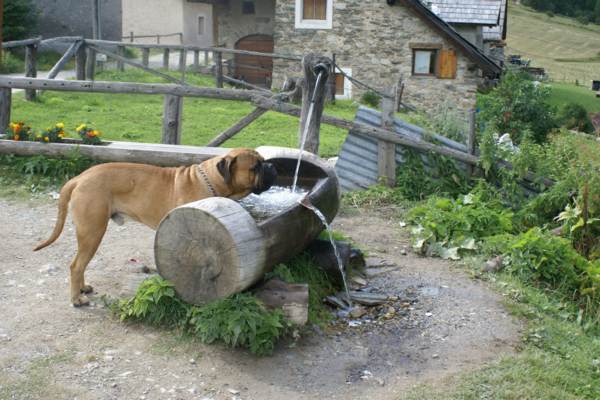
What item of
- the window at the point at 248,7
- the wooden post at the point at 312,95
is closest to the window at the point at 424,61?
the window at the point at 248,7

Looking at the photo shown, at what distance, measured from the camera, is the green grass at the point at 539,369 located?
5559 millimetres

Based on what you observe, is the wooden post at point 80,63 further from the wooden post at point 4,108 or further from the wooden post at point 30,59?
the wooden post at point 4,108

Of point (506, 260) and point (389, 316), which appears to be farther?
point (506, 260)

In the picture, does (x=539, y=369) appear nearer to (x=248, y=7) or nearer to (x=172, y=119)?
(x=172, y=119)

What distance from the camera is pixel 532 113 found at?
1764 cm

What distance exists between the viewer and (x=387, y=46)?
24.8 meters

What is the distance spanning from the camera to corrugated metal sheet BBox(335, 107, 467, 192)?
1093cm

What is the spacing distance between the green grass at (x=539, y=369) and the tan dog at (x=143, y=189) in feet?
7.39

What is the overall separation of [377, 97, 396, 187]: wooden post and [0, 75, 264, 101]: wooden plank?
1.76 m

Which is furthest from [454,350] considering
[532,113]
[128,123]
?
[532,113]

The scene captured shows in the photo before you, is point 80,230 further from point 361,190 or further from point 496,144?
point 496,144

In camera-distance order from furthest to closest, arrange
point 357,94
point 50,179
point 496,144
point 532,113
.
Result: point 357,94, point 532,113, point 496,144, point 50,179

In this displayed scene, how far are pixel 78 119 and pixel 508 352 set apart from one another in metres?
11.6

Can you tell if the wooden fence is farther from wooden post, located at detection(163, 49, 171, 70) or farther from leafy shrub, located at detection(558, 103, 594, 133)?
leafy shrub, located at detection(558, 103, 594, 133)
